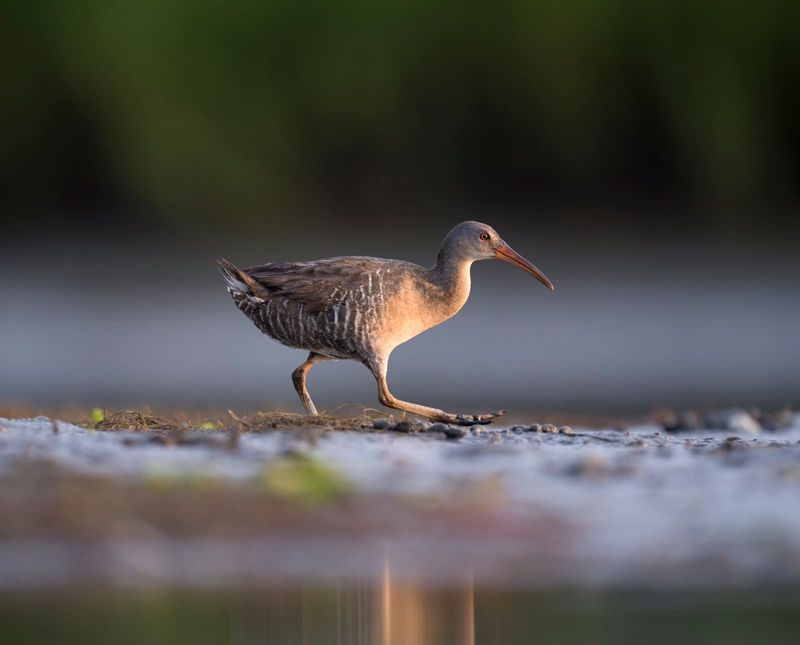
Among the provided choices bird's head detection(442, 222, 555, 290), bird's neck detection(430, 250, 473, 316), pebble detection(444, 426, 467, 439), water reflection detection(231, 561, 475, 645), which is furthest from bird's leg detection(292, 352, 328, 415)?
water reflection detection(231, 561, 475, 645)

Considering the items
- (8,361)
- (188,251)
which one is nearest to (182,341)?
(8,361)

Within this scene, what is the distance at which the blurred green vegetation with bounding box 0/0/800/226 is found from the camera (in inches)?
1109

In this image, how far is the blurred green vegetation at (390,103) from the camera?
2816 centimetres

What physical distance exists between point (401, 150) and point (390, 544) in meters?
22.2

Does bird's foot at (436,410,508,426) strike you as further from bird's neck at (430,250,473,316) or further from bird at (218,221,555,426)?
bird's neck at (430,250,473,316)

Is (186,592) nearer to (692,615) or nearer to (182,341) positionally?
(692,615)

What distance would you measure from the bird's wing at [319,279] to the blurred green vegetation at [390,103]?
16.3m

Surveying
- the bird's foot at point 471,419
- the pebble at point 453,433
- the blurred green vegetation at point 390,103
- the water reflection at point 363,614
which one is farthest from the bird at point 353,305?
the blurred green vegetation at point 390,103

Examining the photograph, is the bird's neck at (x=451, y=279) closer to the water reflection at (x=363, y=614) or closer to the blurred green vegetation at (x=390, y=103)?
the water reflection at (x=363, y=614)

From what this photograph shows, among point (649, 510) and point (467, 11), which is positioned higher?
point (467, 11)

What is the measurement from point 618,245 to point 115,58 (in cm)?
983

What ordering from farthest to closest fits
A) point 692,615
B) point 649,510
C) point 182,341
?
point 182,341 < point 649,510 < point 692,615

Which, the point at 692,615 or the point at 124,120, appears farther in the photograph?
the point at 124,120

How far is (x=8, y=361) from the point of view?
857 inches
